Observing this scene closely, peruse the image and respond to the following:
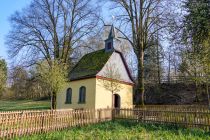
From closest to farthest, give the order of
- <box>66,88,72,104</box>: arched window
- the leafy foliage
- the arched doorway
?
the leafy foliage → the arched doorway → <box>66,88,72,104</box>: arched window

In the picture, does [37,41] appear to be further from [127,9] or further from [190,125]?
[190,125]

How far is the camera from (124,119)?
16422 millimetres

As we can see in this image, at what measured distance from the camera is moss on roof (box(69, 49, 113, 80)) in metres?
22.4

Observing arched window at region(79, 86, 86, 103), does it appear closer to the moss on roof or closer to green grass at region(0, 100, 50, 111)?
the moss on roof

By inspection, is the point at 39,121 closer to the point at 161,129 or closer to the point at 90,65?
the point at 161,129

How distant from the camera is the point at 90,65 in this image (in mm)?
24516

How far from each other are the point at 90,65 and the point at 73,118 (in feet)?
35.8

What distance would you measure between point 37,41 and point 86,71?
8.61 m

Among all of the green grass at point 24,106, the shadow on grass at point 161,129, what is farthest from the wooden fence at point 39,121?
the green grass at point 24,106

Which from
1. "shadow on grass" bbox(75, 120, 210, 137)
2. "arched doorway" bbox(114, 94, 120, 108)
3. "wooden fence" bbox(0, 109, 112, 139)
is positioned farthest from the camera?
"arched doorway" bbox(114, 94, 120, 108)

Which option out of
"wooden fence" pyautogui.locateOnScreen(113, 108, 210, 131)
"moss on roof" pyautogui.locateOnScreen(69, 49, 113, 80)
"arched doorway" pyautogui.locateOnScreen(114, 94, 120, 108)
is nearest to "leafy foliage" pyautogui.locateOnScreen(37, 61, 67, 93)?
"moss on roof" pyautogui.locateOnScreen(69, 49, 113, 80)

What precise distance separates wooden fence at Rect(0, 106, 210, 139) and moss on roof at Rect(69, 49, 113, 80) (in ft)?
20.9

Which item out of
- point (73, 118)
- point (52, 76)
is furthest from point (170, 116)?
point (52, 76)

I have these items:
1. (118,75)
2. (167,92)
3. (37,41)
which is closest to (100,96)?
(118,75)
